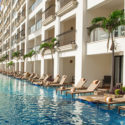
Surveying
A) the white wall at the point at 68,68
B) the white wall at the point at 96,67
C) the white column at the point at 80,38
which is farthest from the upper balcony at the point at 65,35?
the white wall at the point at 96,67

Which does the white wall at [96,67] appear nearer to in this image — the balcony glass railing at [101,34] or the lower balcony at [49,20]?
the balcony glass railing at [101,34]

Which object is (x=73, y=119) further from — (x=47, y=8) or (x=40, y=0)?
(x=40, y=0)

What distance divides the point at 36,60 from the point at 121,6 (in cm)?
1521

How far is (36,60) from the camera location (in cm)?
2778

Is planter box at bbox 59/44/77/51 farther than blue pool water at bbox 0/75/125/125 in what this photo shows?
Yes

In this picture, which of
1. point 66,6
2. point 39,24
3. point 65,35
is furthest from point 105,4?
point 39,24

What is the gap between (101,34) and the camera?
13.9 metres

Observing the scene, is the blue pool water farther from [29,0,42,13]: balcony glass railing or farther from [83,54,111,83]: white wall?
[29,0,42,13]: balcony glass railing

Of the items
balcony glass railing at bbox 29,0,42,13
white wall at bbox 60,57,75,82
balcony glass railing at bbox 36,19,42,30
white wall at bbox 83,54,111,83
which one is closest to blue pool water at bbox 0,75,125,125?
white wall at bbox 83,54,111,83

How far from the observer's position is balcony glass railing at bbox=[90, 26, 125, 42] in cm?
1200

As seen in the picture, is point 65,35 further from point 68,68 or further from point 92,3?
point 92,3

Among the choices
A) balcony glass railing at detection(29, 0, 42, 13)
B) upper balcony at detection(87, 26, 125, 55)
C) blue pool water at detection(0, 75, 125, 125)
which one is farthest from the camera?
balcony glass railing at detection(29, 0, 42, 13)

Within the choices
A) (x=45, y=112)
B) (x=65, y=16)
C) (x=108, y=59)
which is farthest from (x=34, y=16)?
(x=45, y=112)

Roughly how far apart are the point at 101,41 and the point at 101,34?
Result: 550 mm
